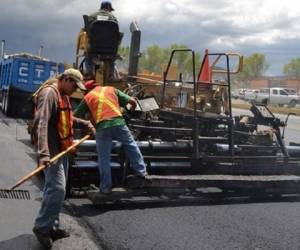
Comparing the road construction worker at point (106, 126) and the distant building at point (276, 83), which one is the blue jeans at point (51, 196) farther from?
the distant building at point (276, 83)

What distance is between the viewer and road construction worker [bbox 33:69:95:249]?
4.89 metres

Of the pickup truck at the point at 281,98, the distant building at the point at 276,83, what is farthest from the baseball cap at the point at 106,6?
the distant building at the point at 276,83

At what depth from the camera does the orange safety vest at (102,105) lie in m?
6.65

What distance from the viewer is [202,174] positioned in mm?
7793

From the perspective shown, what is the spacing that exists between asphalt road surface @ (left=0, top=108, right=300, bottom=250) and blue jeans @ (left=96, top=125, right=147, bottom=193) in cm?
39

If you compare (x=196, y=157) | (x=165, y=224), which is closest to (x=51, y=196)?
(x=165, y=224)

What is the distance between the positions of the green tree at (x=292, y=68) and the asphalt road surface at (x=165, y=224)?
350ft

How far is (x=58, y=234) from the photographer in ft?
17.2

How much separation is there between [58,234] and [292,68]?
112 metres

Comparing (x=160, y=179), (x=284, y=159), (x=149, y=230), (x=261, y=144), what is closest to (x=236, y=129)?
(x=261, y=144)

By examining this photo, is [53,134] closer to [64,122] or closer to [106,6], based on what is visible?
[64,122]

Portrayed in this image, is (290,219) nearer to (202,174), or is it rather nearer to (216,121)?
(202,174)

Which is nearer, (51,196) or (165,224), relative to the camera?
(51,196)

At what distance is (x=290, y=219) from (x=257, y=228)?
27.7 inches
